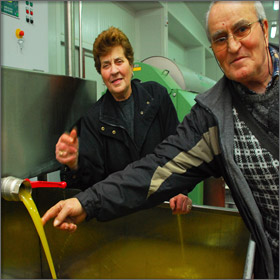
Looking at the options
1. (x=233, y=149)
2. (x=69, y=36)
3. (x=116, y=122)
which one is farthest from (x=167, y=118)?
(x=69, y=36)

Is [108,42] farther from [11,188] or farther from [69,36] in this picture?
[11,188]

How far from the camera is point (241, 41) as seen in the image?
84 cm

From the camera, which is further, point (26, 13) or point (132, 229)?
point (26, 13)

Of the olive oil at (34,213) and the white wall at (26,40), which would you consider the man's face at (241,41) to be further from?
the white wall at (26,40)

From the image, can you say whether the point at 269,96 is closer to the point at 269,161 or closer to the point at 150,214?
the point at 269,161

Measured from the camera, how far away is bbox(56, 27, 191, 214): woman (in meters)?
1.37

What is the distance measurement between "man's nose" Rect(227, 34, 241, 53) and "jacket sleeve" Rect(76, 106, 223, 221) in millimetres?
225

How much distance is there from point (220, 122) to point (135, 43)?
360 centimetres

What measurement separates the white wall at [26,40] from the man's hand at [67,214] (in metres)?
1.08

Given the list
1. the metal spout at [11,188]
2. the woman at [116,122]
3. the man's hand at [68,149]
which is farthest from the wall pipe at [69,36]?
the metal spout at [11,188]

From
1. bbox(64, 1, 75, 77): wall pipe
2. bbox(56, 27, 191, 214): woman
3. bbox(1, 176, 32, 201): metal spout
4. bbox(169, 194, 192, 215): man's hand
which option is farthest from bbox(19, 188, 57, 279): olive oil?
bbox(64, 1, 75, 77): wall pipe

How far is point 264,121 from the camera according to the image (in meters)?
0.88

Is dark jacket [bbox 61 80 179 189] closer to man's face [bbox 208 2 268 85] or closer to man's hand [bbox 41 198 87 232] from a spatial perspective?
man's hand [bbox 41 198 87 232]

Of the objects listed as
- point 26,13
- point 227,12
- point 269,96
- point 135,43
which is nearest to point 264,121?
point 269,96
